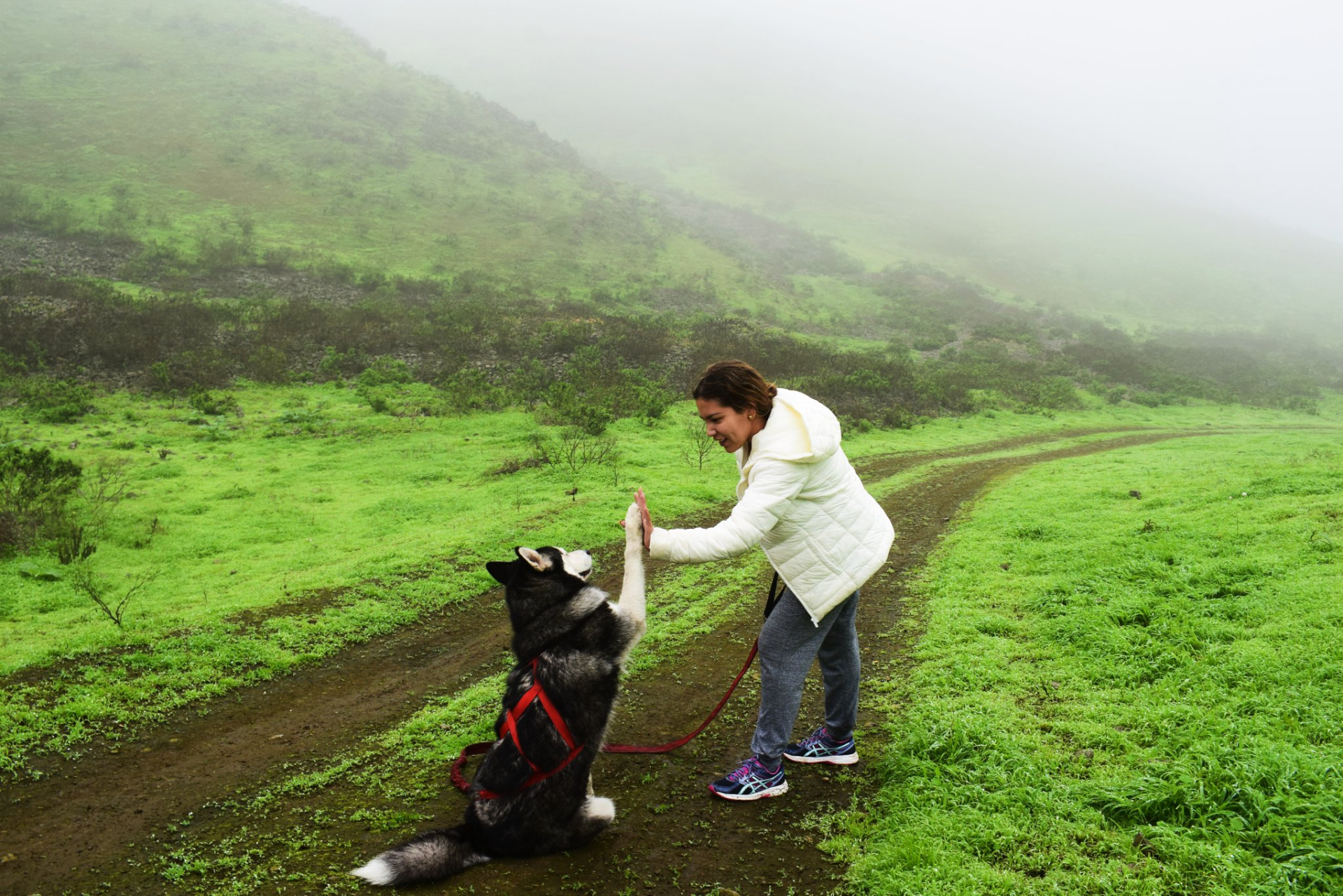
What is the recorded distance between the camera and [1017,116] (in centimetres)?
14888

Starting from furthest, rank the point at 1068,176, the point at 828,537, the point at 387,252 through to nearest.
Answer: the point at 1068,176 → the point at 387,252 → the point at 828,537

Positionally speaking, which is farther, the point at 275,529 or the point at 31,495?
the point at 275,529

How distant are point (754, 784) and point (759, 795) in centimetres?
7

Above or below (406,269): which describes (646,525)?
below

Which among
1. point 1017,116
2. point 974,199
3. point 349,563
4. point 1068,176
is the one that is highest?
point 1017,116

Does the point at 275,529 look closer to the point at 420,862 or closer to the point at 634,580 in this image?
the point at 420,862

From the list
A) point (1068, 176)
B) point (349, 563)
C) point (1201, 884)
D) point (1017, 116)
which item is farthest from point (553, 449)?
point (1017, 116)

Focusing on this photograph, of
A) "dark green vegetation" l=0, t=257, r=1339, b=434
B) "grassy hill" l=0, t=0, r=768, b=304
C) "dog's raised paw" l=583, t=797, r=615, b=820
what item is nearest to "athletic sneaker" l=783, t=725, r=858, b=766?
"dog's raised paw" l=583, t=797, r=615, b=820

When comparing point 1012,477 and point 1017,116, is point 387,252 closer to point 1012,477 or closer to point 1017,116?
point 1012,477

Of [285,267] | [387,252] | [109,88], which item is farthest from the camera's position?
[109,88]

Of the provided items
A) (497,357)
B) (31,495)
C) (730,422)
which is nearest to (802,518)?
(730,422)

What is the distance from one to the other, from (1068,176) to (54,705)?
440ft

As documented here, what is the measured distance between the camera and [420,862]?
3590 mm

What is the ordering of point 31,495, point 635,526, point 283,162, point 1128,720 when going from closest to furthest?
point 635,526
point 1128,720
point 31,495
point 283,162
